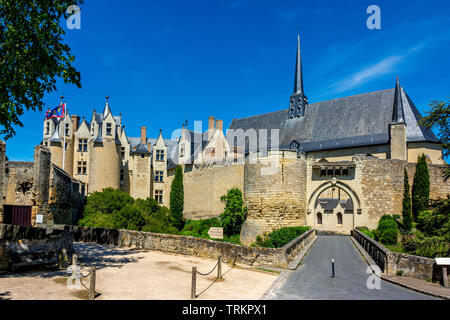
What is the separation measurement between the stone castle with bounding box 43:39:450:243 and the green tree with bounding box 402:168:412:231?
20.3 inches

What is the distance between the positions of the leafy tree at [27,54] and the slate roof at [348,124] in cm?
2983

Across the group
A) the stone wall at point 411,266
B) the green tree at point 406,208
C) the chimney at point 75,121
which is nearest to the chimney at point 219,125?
the chimney at point 75,121

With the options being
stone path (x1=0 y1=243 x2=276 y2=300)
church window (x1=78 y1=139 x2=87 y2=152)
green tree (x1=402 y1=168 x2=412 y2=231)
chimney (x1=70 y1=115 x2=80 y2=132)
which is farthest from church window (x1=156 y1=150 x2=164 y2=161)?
stone path (x1=0 y1=243 x2=276 y2=300)

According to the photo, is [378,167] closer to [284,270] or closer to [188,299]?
[284,270]

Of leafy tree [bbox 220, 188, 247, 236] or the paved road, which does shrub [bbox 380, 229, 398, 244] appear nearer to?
the paved road

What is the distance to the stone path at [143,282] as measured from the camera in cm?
857

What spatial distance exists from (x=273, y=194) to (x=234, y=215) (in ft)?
19.5

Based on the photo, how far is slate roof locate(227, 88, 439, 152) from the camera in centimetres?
3500

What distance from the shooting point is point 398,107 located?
112 feet

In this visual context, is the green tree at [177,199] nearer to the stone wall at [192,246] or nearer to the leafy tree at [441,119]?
the stone wall at [192,246]

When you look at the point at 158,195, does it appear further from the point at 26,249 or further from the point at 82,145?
the point at 26,249

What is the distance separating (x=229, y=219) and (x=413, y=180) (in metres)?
15.2
